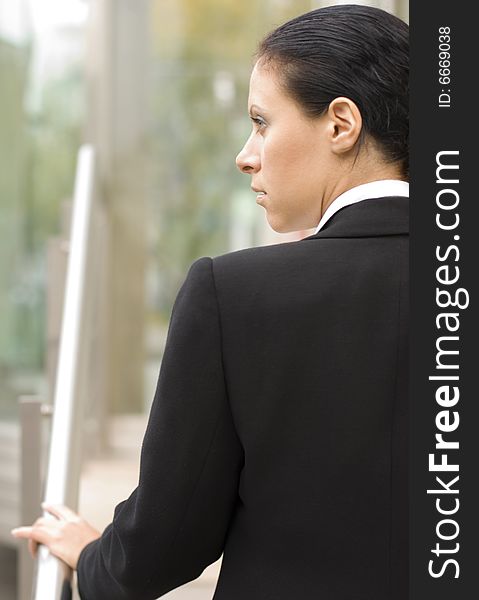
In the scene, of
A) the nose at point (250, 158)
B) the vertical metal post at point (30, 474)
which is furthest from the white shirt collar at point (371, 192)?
the vertical metal post at point (30, 474)

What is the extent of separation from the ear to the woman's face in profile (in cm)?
1

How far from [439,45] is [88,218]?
221 centimetres

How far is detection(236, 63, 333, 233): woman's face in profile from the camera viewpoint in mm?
1331

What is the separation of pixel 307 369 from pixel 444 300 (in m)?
0.18

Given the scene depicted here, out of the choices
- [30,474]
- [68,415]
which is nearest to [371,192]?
[68,415]

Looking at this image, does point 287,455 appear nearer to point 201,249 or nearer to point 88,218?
point 88,218

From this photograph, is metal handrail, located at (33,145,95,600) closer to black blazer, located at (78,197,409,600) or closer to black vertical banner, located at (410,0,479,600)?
black blazer, located at (78,197,409,600)

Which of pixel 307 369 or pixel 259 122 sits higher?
pixel 259 122

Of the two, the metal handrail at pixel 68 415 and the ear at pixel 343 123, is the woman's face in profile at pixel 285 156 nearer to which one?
the ear at pixel 343 123

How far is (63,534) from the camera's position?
1726 mm

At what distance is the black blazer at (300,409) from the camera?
48.3 inches

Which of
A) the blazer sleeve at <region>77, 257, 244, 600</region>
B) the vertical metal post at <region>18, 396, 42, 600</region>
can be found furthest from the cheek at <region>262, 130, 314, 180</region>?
the vertical metal post at <region>18, 396, 42, 600</region>

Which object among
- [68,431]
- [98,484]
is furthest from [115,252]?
[68,431]

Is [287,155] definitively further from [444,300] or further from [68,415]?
[68,415]
